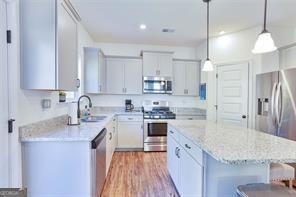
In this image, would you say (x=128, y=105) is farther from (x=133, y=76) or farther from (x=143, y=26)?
(x=143, y=26)

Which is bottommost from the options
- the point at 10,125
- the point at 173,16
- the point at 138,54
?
the point at 10,125

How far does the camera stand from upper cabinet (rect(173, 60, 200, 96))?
5.29 m

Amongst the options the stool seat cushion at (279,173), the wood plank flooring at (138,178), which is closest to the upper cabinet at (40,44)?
the wood plank flooring at (138,178)

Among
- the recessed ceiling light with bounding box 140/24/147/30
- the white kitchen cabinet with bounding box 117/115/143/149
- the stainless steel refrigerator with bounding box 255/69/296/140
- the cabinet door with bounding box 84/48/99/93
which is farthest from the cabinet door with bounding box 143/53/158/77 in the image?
the stainless steel refrigerator with bounding box 255/69/296/140

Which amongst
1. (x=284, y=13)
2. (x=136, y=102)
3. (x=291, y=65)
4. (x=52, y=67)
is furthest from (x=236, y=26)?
(x=52, y=67)

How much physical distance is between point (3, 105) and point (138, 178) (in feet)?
7.24

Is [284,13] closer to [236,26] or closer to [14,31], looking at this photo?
[236,26]

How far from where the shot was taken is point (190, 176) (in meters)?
2.01

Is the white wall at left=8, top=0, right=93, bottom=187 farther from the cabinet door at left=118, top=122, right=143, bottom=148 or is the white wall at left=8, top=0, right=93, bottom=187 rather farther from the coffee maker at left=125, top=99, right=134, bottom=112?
the coffee maker at left=125, top=99, right=134, bottom=112

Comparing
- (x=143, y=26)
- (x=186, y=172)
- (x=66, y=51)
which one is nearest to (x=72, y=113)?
(x=66, y=51)

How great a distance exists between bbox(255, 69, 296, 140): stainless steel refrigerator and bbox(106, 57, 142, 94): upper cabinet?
2.71 meters

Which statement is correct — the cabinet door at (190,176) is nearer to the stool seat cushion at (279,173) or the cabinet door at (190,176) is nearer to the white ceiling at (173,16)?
the stool seat cushion at (279,173)

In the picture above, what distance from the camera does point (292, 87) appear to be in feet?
9.70

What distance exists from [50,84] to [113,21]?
2161 mm
